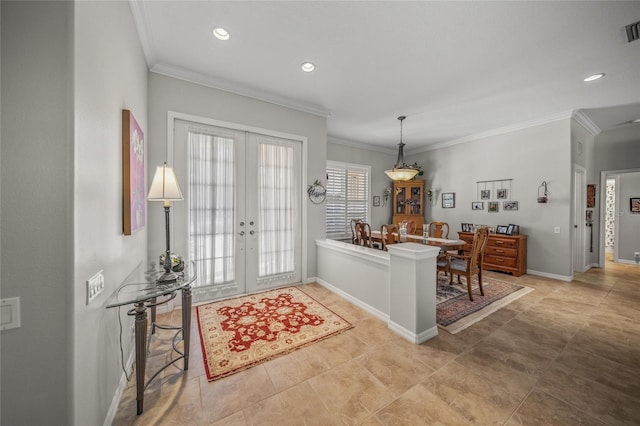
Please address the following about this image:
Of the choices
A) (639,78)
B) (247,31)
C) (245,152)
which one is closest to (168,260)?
(245,152)

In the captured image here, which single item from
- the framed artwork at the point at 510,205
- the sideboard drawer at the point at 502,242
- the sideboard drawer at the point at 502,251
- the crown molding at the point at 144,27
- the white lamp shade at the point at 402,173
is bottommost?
the sideboard drawer at the point at 502,251

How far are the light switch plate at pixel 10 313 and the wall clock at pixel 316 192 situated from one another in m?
3.26

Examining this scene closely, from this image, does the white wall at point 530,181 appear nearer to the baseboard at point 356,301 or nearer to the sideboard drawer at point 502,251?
the sideboard drawer at point 502,251

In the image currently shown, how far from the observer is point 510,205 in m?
4.91

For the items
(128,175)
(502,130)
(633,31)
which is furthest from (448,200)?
(128,175)

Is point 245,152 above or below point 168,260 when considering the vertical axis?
above

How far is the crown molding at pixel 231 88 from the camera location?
2869 millimetres

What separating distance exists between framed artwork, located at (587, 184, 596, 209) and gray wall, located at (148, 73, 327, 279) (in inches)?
233

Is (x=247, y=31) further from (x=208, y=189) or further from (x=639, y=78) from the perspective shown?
(x=639, y=78)

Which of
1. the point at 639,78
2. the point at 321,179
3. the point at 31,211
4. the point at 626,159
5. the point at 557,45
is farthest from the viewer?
the point at 626,159

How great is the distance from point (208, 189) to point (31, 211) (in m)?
2.24

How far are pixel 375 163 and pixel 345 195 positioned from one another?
142cm

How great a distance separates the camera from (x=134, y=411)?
1.54 metres

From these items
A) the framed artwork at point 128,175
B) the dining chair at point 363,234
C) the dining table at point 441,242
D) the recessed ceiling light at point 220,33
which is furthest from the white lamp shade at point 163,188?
the dining table at point 441,242
